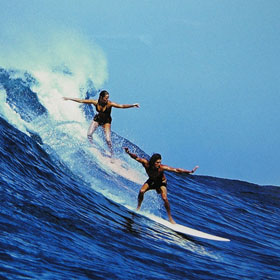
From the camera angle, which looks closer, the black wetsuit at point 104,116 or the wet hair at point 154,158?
the wet hair at point 154,158

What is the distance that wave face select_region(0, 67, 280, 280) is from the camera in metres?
7.32

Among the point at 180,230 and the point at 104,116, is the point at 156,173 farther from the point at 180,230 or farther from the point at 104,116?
the point at 104,116

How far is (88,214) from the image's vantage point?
10094mm

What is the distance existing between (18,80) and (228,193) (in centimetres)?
860

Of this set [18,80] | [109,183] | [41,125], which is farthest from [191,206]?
[18,80]

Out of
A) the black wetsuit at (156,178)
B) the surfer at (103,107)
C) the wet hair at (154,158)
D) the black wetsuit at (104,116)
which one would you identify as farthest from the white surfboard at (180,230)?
the black wetsuit at (104,116)

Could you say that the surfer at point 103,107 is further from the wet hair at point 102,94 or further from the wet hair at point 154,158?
the wet hair at point 154,158

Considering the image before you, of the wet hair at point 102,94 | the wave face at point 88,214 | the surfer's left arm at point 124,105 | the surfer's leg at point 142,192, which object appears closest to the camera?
the wave face at point 88,214

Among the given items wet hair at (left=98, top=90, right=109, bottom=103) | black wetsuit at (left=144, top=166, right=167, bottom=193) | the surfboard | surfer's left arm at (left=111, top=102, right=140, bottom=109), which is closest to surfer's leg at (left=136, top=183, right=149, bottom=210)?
black wetsuit at (left=144, top=166, right=167, bottom=193)

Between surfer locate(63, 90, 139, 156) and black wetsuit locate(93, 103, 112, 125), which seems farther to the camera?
black wetsuit locate(93, 103, 112, 125)

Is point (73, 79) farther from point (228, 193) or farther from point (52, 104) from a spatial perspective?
point (228, 193)

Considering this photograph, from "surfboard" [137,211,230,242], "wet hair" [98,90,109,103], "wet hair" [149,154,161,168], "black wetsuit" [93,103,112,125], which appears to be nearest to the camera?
"wet hair" [149,154,161,168]

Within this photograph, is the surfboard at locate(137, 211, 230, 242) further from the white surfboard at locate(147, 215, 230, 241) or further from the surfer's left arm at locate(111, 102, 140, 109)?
the surfer's left arm at locate(111, 102, 140, 109)

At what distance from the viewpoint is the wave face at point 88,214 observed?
732cm
